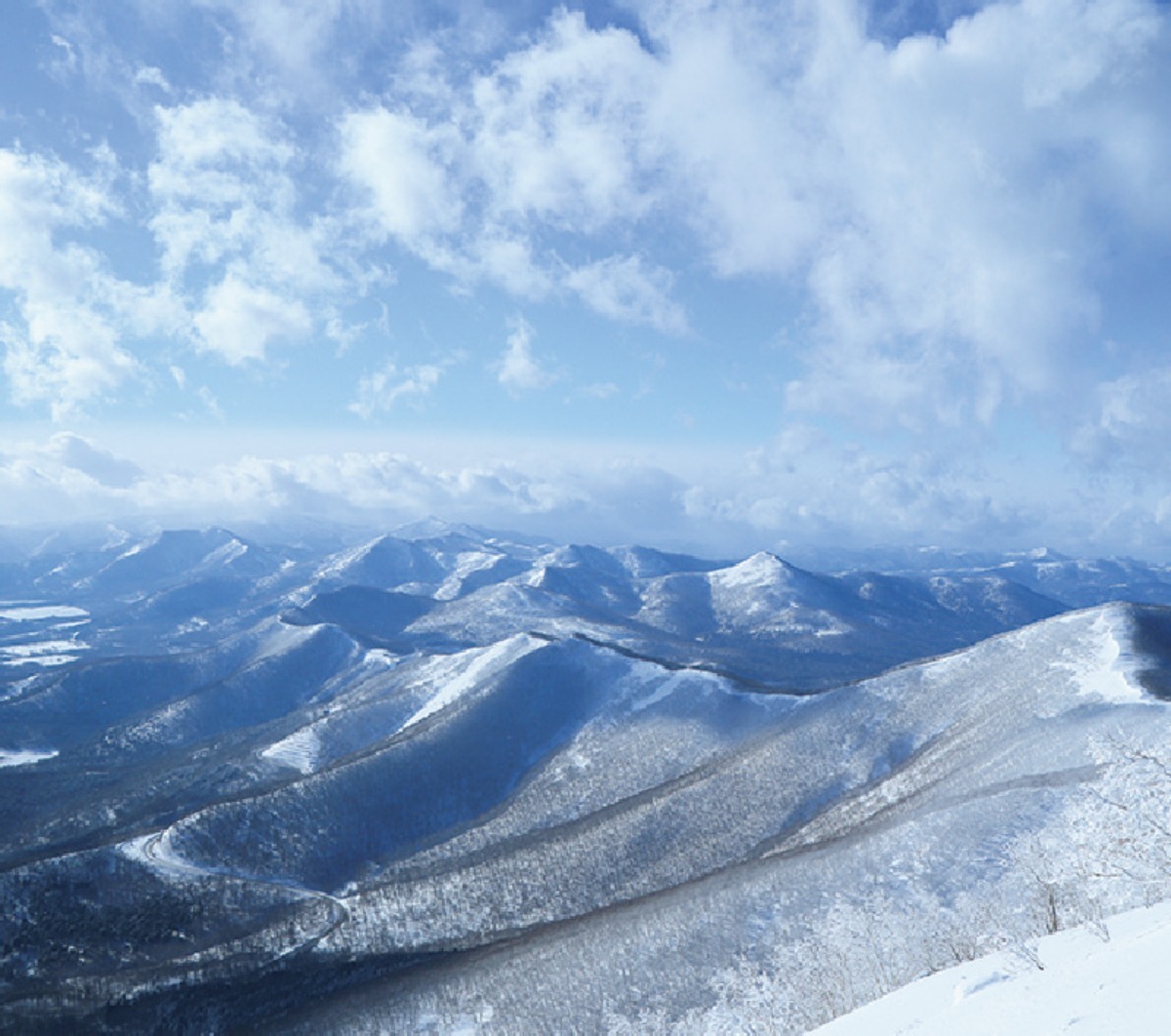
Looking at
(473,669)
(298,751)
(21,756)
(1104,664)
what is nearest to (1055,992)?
(1104,664)

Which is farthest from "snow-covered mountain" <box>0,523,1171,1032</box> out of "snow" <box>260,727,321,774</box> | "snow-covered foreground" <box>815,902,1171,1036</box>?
"snow-covered foreground" <box>815,902,1171,1036</box>

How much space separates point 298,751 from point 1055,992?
12235 centimetres

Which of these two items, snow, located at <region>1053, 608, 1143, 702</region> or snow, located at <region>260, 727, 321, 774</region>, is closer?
snow, located at <region>1053, 608, 1143, 702</region>

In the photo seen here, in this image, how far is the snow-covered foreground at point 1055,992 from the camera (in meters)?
9.33

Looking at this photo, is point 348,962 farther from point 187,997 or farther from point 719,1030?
point 719,1030

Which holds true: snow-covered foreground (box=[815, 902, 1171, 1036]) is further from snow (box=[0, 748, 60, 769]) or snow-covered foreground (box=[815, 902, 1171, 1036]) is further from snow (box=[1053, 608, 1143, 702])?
snow (box=[0, 748, 60, 769])

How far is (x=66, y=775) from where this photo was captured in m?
120

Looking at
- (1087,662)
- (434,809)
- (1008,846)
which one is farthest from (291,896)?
(1087,662)

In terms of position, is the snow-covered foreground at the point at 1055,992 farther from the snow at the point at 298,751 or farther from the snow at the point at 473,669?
the snow at the point at 473,669

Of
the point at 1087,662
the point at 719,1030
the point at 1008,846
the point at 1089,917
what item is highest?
the point at 1089,917

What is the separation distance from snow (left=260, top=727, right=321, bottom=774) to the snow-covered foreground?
111422 mm

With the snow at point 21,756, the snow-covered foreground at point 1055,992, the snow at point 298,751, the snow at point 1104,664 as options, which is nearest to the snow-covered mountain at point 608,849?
the snow at point 1104,664

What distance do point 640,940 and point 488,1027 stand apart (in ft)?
38.3

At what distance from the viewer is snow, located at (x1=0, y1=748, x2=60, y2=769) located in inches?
5429
